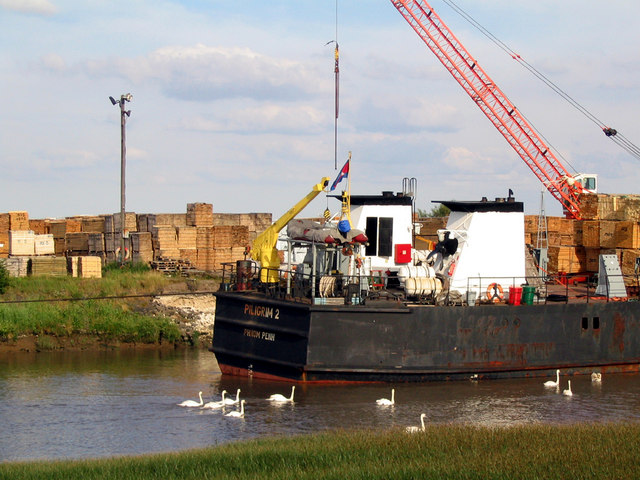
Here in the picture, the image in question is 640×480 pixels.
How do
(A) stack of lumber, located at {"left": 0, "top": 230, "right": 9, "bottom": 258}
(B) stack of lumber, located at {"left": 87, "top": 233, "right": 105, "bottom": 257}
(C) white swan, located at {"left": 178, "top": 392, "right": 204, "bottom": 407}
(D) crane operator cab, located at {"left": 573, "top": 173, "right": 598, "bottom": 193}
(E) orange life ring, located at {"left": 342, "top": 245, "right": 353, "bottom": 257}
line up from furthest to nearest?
1. (D) crane operator cab, located at {"left": 573, "top": 173, "right": 598, "bottom": 193}
2. (B) stack of lumber, located at {"left": 87, "top": 233, "right": 105, "bottom": 257}
3. (A) stack of lumber, located at {"left": 0, "top": 230, "right": 9, "bottom": 258}
4. (E) orange life ring, located at {"left": 342, "top": 245, "right": 353, "bottom": 257}
5. (C) white swan, located at {"left": 178, "top": 392, "right": 204, "bottom": 407}

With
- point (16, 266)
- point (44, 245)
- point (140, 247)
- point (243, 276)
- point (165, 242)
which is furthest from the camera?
point (165, 242)

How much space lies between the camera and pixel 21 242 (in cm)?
3653

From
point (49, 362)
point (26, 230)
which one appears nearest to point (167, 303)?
point (49, 362)

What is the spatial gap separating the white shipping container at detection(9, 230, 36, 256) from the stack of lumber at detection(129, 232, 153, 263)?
3716 mm

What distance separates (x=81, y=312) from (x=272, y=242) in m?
8.90

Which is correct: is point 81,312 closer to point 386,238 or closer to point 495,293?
point 386,238

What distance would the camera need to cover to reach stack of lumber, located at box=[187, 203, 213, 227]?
39438 mm

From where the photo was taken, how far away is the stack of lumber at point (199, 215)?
39438mm

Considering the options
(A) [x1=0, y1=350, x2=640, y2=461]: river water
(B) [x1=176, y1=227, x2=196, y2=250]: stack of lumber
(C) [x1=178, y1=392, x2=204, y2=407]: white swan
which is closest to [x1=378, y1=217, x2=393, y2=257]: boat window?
(A) [x1=0, y1=350, x2=640, y2=461]: river water

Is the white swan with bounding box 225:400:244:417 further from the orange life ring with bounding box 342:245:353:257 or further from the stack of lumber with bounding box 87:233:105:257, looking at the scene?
the stack of lumber with bounding box 87:233:105:257

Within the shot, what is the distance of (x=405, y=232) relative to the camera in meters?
26.2

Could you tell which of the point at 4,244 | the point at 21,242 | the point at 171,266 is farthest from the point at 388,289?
the point at 4,244

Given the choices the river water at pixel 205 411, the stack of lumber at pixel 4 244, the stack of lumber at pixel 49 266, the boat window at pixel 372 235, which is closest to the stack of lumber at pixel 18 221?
the stack of lumber at pixel 4 244

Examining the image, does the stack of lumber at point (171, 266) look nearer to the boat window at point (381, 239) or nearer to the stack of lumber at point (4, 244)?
the stack of lumber at point (4, 244)
